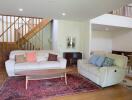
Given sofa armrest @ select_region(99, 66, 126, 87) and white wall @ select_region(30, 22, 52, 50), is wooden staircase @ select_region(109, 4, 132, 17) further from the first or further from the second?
sofa armrest @ select_region(99, 66, 126, 87)

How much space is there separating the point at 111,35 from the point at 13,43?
21.3 feet

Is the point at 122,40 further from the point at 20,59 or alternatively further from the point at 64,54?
the point at 20,59

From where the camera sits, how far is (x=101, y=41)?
29.1 feet

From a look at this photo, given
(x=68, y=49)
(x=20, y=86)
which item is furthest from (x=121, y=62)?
(x=68, y=49)

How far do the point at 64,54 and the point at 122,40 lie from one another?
417cm

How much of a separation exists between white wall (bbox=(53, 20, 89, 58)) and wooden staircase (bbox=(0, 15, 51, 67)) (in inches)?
37.3

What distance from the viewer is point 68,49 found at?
21.9 feet

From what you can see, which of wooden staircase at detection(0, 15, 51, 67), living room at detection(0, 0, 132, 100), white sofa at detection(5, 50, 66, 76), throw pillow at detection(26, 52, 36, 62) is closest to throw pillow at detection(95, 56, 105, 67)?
living room at detection(0, 0, 132, 100)

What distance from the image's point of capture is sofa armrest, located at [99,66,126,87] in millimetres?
3346

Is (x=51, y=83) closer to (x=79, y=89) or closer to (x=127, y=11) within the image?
(x=79, y=89)

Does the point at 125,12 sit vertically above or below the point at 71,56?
above

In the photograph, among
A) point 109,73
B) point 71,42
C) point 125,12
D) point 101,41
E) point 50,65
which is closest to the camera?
point 109,73

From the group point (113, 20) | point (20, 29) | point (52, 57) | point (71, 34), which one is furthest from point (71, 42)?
point (20, 29)

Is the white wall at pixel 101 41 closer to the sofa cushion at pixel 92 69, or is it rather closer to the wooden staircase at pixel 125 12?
the wooden staircase at pixel 125 12
